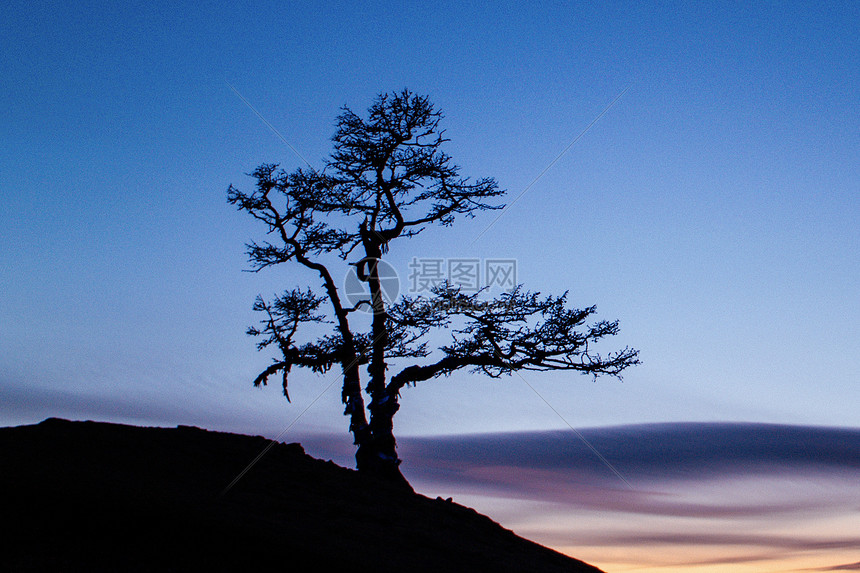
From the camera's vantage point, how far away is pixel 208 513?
331 inches

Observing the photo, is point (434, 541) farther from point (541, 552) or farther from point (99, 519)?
point (99, 519)

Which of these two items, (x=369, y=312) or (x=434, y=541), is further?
(x=369, y=312)

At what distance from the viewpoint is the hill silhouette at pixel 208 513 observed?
770 centimetres

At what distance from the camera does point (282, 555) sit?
307 inches

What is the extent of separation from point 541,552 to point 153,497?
7.08m

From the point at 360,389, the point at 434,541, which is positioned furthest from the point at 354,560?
the point at 360,389

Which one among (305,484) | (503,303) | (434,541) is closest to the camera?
(434,541)

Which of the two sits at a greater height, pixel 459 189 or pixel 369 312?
pixel 459 189

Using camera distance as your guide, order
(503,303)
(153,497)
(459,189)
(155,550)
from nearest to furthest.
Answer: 1. (155,550)
2. (153,497)
3. (503,303)
4. (459,189)

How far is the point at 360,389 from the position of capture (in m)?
15.1

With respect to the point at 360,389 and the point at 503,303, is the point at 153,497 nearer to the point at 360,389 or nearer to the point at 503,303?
the point at 360,389

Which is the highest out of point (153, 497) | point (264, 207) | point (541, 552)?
point (264, 207)

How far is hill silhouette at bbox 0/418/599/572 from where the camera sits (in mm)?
7703

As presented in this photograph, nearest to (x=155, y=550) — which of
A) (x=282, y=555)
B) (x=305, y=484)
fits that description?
(x=282, y=555)
